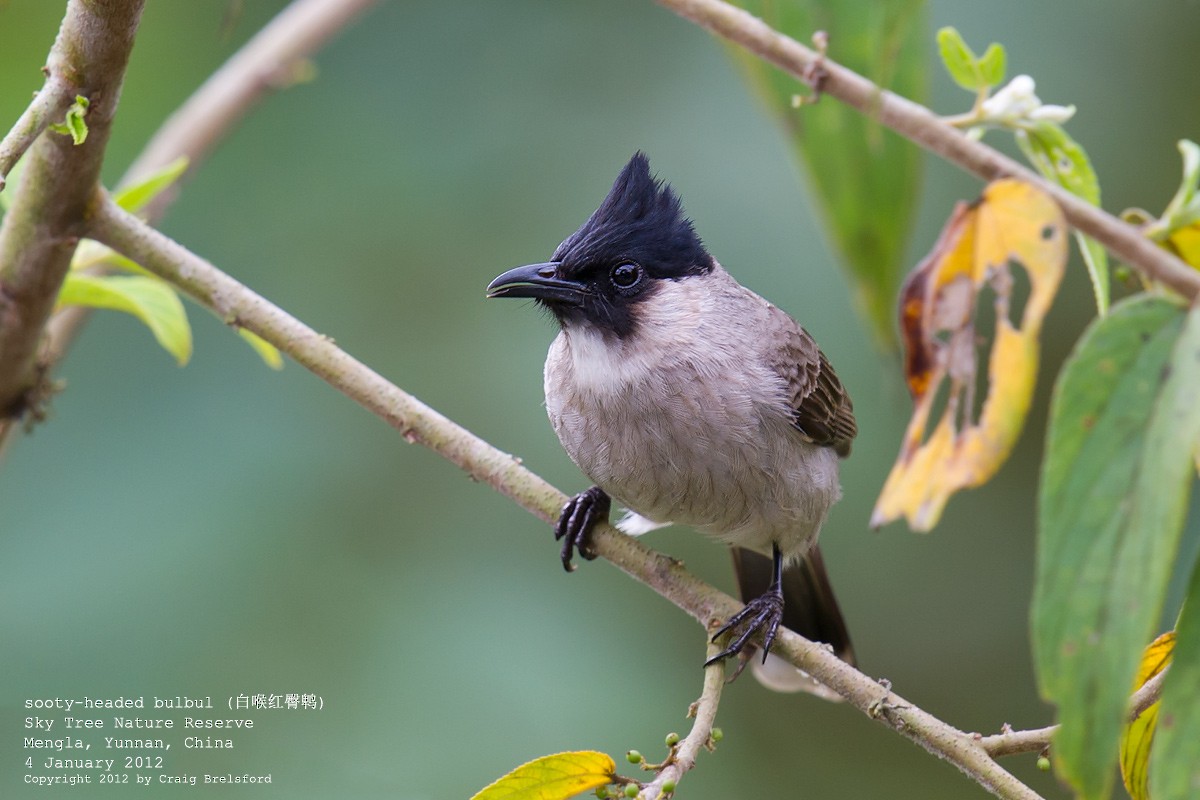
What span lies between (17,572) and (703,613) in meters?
2.10

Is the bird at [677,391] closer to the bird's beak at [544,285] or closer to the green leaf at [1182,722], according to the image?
the bird's beak at [544,285]

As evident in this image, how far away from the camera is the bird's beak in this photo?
8.26 feet

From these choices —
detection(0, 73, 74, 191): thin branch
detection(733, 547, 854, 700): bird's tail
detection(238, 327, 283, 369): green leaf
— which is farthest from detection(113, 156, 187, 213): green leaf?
detection(733, 547, 854, 700): bird's tail

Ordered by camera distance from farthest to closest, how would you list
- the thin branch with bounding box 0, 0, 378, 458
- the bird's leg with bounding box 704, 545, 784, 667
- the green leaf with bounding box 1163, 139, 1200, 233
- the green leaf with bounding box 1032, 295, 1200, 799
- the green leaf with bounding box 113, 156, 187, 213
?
the thin branch with bounding box 0, 0, 378, 458
the bird's leg with bounding box 704, 545, 784, 667
the green leaf with bounding box 113, 156, 187, 213
the green leaf with bounding box 1163, 139, 1200, 233
the green leaf with bounding box 1032, 295, 1200, 799

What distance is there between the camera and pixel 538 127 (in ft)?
13.0

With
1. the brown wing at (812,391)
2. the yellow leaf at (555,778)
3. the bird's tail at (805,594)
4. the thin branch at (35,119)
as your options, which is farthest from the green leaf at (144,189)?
the bird's tail at (805,594)

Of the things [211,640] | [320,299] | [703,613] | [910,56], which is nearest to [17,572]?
[211,640]

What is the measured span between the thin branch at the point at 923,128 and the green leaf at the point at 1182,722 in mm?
255

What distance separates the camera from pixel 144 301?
6.64ft

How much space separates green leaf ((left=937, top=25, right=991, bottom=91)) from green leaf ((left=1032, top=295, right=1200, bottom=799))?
0.53 m

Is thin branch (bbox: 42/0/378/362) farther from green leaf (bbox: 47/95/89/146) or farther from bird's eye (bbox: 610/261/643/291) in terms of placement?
green leaf (bbox: 47/95/89/146)

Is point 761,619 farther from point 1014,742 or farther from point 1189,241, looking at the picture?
point 1189,241

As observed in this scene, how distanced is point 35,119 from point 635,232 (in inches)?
60.3

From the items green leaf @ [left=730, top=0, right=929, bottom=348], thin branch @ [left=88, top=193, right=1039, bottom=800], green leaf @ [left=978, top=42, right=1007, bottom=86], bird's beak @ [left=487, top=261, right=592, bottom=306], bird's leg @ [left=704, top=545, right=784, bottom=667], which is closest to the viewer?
green leaf @ [left=730, top=0, right=929, bottom=348]
